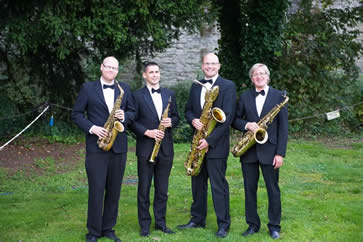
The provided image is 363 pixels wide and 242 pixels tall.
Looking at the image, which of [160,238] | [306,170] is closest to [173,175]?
[306,170]

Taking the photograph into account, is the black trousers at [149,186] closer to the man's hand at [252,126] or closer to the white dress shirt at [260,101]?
the man's hand at [252,126]

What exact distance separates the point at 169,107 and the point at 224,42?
27.2 ft

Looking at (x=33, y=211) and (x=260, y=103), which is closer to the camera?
(x=260, y=103)

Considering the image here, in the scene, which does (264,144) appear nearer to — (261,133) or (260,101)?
(261,133)

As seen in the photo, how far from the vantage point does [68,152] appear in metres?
10.9

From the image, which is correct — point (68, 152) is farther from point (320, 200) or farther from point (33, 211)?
point (320, 200)

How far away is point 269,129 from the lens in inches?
212

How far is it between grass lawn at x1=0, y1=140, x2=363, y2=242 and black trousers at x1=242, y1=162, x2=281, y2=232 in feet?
0.61

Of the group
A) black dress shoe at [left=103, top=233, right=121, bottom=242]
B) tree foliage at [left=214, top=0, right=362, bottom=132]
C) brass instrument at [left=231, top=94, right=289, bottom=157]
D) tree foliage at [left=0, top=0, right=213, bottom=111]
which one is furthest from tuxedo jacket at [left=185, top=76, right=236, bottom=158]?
tree foliage at [left=214, top=0, right=362, bottom=132]

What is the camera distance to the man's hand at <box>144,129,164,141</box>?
5398 millimetres

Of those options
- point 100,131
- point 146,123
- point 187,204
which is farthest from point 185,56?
point 100,131

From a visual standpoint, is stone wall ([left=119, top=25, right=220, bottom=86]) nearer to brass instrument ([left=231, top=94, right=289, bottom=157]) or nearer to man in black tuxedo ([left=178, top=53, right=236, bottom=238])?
man in black tuxedo ([left=178, top=53, right=236, bottom=238])

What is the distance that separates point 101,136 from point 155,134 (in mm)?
616

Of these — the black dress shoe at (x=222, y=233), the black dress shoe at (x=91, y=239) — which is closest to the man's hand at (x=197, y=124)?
the black dress shoe at (x=222, y=233)
